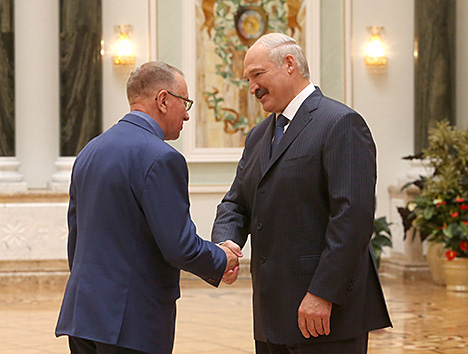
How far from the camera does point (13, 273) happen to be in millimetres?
8477

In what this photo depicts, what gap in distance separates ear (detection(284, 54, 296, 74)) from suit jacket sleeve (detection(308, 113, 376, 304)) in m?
0.32

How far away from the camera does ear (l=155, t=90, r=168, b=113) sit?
2.74 m

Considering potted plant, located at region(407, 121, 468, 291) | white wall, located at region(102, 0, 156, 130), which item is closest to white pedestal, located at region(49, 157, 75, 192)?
white wall, located at region(102, 0, 156, 130)

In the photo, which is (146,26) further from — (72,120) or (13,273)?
(13,273)

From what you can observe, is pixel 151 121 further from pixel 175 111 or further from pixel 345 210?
pixel 345 210

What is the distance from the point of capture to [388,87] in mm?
9227

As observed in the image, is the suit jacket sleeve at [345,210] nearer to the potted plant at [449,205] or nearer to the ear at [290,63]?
the ear at [290,63]

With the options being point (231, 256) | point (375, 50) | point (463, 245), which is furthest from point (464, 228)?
point (231, 256)

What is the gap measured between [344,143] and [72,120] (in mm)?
6586

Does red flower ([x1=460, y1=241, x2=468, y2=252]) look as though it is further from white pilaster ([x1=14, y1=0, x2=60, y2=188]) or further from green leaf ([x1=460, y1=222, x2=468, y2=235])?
white pilaster ([x1=14, y1=0, x2=60, y2=188])

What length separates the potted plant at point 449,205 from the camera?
25.3 ft

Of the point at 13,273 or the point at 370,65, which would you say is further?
the point at 370,65

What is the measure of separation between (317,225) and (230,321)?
3.79m

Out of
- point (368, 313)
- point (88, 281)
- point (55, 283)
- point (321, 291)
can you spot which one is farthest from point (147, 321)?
point (55, 283)
